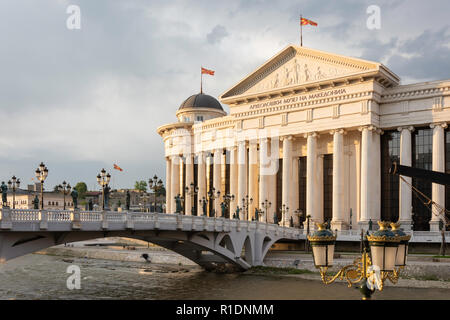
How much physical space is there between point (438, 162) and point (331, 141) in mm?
15338

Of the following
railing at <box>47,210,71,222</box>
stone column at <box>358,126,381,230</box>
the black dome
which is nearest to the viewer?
railing at <box>47,210,71,222</box>

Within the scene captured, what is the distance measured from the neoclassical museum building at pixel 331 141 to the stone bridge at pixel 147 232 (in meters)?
8.04

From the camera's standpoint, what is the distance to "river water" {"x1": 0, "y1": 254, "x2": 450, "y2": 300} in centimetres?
3972

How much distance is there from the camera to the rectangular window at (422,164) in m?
66.1

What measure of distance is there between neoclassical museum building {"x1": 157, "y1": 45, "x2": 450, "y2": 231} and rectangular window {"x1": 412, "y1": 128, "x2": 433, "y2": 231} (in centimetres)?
12

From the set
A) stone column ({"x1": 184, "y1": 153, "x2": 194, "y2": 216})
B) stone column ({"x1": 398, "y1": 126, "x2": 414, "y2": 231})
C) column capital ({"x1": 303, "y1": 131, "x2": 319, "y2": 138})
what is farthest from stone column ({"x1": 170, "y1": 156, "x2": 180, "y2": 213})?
stone column ({"x1": 398, "y1": 126, "x2": 414, "y2": 231})

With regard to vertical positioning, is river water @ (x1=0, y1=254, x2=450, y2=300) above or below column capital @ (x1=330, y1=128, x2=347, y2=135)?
below

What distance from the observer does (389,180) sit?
69.7 m

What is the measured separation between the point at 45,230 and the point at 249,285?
67.2 feet

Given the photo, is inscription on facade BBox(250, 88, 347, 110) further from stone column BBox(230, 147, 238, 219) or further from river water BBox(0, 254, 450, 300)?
river water BBox(0, 254, 450, 300)

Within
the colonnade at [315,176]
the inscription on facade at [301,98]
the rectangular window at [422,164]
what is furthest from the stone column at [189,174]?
the rectangular window at [422,164]

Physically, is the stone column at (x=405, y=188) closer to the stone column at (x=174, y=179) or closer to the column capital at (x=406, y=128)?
the column capital at (x=406, y=128)

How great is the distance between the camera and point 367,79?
221 ft
